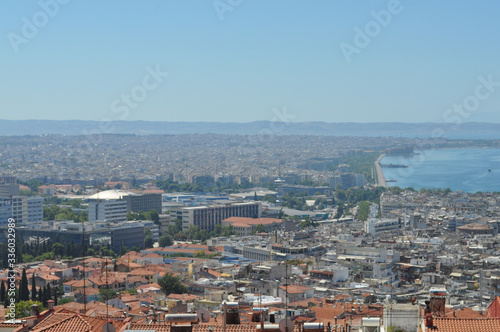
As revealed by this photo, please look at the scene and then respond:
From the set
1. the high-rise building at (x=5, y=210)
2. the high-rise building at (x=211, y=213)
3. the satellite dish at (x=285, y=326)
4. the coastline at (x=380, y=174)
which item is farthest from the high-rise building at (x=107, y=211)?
the satellite dish at (x=285, y=326)

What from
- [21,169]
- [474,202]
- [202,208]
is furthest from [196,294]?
[21,169]

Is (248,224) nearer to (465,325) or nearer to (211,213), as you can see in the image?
(211,213)

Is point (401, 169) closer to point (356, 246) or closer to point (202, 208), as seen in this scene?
point (202, 208)

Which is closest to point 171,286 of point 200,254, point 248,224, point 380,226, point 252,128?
point 200,254

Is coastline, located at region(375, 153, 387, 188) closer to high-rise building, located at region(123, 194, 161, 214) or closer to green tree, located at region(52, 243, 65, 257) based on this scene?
high-rise building, located at region(123, 194, 161, 214)

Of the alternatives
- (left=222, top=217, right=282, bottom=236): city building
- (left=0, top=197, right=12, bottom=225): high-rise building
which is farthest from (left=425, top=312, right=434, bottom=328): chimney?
(left=0, top=197, right=12, bottom=225): high-rise building

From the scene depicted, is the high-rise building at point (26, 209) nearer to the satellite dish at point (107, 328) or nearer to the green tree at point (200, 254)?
the green tree at point (200, 254)
